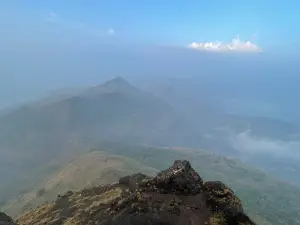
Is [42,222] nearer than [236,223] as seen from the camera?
No

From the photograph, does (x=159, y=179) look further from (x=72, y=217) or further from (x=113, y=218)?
(x=72, y=217)

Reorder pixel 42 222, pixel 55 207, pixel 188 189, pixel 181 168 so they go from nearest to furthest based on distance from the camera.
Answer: pixel 188 189 → pixel 181 168 → pixel 42 222 → pixel 55 207

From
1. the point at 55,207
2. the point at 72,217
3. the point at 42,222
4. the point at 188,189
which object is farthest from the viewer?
the point at 55,207

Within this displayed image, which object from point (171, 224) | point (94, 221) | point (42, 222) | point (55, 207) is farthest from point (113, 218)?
point (55, 207)

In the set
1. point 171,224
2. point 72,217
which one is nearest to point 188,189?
point 171,224

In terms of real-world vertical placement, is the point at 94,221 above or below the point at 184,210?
below

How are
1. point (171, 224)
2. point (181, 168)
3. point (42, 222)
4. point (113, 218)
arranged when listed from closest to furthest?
point (171, 224) → point (113, 218) → point (181, 168) → point (42, 222)

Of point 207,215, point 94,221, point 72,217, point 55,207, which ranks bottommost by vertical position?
point 55,207

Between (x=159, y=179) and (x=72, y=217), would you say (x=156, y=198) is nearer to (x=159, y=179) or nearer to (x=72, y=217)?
(x=159, y=179)

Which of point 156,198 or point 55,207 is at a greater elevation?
point 156,198
